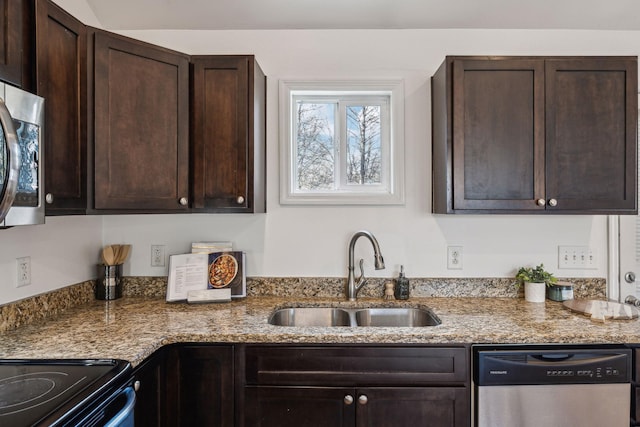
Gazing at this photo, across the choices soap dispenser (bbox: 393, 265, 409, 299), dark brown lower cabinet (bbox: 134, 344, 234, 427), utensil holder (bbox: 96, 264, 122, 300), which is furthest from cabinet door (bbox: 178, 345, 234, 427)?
soap dispenser (bbox: 393, 265, 409, 299)

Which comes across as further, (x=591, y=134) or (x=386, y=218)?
(x=386, y=218)

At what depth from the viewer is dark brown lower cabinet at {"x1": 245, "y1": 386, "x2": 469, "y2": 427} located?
Result: 60.9 inches

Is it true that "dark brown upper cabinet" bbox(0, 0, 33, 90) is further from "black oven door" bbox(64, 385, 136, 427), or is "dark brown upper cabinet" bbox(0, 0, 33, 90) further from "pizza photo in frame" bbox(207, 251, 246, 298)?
"pizza photo in frame" bbox(207, 251, 246, 298)

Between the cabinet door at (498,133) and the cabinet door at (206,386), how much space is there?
132 centimetres

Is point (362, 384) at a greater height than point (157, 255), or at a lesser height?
lesser

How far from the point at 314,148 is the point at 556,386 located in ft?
5.43

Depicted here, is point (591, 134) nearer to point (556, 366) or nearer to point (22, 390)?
point (556, 366)

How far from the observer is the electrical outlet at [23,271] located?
65.1 inches

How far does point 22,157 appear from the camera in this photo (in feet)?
3.96

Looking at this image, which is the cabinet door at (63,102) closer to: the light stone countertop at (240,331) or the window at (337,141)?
the light stone countertop at (240,331)

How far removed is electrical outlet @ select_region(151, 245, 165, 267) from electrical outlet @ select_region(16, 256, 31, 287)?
62 centimetres

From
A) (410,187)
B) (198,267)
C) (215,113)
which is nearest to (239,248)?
(198,267)

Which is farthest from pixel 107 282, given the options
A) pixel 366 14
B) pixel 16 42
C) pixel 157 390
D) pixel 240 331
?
pixel 366 14

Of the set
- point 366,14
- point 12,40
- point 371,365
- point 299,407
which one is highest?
point 366,14
